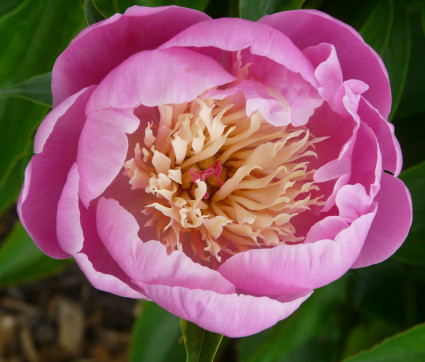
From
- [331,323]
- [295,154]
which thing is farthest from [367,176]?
[331,323]

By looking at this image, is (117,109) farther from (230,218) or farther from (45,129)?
(230,218)

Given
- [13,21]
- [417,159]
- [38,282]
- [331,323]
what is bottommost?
[38,282]

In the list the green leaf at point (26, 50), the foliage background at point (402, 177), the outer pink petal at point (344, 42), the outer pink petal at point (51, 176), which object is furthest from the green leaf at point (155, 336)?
the outer pink petal at point (344, 42)

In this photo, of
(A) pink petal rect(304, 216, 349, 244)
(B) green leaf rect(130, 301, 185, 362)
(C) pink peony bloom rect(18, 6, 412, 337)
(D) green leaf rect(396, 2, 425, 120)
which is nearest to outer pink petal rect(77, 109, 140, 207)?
(C) pink peony bloom rect(18, 6, 412, 337)

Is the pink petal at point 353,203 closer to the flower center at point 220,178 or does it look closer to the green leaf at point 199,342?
the flower center at point 220,178

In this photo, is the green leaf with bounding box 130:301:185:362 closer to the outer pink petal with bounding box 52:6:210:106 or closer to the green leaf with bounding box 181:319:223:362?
the green leaf with bounding box 181:319:223:362

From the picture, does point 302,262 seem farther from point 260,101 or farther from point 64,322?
point 64,322
